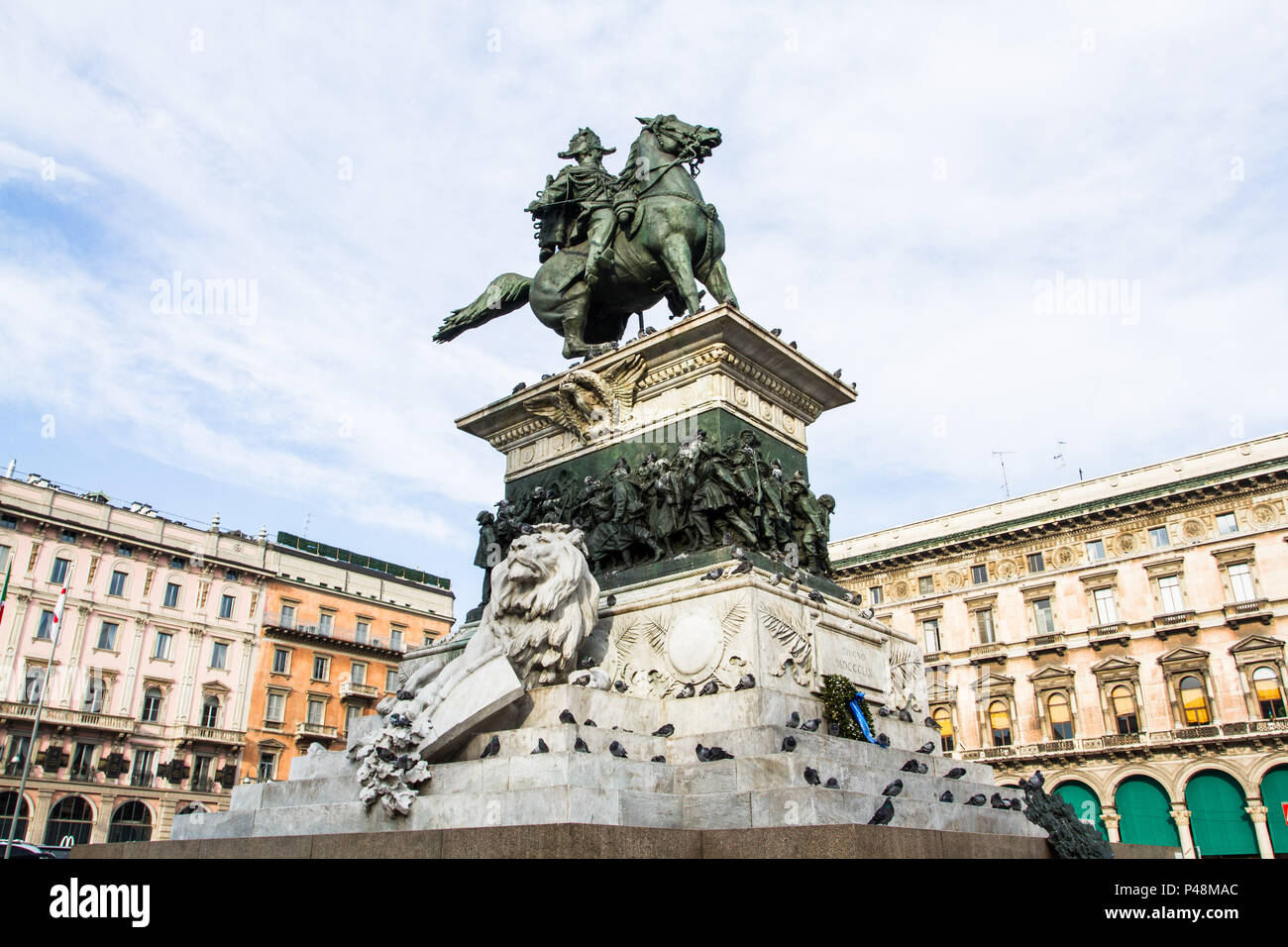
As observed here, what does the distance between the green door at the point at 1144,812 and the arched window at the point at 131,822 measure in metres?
42.8

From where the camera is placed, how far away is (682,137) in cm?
1378

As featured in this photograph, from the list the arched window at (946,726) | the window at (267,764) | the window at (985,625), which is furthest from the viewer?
the window at (267,764)

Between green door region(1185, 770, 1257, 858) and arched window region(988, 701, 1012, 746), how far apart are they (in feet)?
24.5

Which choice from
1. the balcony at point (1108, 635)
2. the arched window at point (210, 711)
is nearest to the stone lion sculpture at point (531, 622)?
the balcony at point (1108, 635)

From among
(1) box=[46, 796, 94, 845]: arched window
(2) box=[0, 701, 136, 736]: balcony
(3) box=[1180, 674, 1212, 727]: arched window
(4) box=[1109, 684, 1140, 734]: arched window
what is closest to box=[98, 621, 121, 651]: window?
(2) box=[0, 701, 136, 736]: balcony

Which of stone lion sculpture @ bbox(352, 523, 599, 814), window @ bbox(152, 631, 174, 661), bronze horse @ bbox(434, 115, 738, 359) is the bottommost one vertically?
stone lion sculpture @ bbox(352, 523, 599, 814)

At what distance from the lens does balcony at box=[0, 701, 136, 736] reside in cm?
4141

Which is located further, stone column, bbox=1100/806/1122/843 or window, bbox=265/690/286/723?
window, bbox=265/690/286/723

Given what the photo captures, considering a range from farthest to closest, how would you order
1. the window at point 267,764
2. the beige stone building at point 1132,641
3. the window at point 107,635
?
the window at point 267,764 → the window at point 107,635 → the beige stone building at point 1132,641

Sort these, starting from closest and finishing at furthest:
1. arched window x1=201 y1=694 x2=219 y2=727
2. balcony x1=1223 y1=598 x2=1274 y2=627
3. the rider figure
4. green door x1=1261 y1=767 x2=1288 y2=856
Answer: the rider figure
green door x1=1261 y1=767 x2=1288 y2=856
balcony x1=1223 y1=598 x2=1274 y2=627
arched window x1=201 y1=694 x2=219 y2=727

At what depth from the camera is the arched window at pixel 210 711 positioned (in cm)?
4800

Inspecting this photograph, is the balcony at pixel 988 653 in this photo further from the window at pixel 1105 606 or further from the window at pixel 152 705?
the window at pixel 152 705

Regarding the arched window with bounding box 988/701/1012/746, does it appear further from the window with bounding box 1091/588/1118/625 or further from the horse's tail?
the horse's tail
